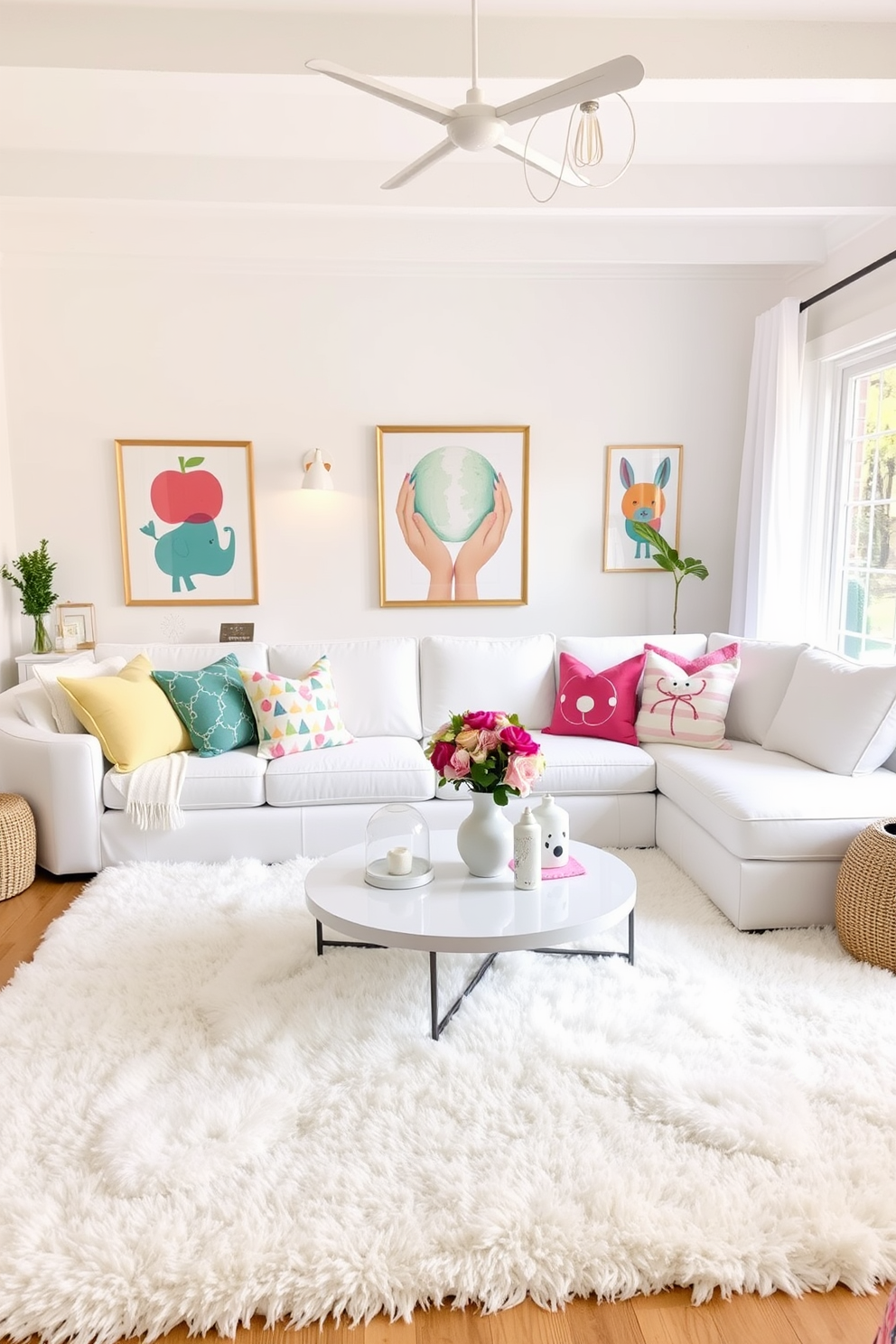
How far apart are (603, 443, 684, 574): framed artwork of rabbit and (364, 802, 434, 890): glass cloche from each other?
2.60 m

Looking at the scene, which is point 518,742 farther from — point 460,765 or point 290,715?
point 290,715

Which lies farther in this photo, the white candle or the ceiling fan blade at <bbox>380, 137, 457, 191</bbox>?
the white candle

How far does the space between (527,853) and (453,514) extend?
2.62m

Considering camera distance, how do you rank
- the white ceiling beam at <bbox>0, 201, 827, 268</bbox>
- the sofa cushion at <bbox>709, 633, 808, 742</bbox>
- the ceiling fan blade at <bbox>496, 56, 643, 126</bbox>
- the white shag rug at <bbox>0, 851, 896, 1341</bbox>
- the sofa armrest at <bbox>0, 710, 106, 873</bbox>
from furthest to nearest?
the white ceiling beam at <bbox>0, 201, 827, 268</bbox>
the sofa cushion at <bbox>709, 633, 808, 742</bbox>
the sofa armrest at <bbox>0, 710, 106, 873</bbox>
the ceiling fan blade at <bbox>496, 56, 643, 126</bbox>
the white shag rug at <bbox>0, 851, 896, 1341</bbox>

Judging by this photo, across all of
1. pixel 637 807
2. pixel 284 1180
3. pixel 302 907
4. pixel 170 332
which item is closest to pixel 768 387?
pixel 637 807

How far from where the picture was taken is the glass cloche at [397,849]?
254cm

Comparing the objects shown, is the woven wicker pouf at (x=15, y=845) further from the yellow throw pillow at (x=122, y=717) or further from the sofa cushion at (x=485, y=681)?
the sofa cushion at (x=485, y=681)

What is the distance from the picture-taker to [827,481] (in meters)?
4.47

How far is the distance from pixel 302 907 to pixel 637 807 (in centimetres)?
145

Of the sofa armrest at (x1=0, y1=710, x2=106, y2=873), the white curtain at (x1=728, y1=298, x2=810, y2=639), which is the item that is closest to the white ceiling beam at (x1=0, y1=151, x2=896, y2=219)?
the white curtain at (x1=728, y1=298, x2=810, y2=639)

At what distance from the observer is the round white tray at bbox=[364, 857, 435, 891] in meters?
2.51

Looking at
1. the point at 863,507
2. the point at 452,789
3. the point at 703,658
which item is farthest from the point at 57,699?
the point at 863,507

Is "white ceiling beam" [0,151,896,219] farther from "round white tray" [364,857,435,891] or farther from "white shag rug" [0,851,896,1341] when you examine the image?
"white shag rug" [0,851,896,1341]

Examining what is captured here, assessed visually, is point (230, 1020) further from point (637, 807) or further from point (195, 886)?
point (637, 807)
